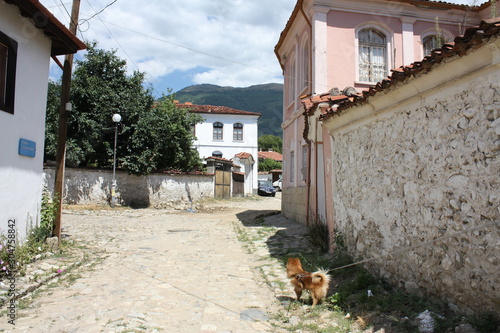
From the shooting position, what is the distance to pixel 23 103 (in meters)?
6.36

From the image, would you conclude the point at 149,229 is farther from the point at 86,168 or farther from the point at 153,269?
the point at 86,168

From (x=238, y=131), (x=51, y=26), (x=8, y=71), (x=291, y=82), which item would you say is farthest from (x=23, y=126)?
(x=238, y=131)

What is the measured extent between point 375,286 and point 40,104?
6262 mm

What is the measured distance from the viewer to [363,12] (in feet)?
38.8

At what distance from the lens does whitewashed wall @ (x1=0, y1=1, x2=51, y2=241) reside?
19.3ft

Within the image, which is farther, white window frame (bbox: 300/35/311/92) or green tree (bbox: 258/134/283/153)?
green tree (bbox: 258/134/283/153)

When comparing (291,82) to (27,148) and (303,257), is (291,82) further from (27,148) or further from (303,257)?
(27,148)

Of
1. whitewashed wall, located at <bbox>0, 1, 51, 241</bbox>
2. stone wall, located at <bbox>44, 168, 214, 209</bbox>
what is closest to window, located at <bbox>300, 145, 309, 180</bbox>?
whitewashed wall, located at <bbox>0, 1, 51, 241</bbox>

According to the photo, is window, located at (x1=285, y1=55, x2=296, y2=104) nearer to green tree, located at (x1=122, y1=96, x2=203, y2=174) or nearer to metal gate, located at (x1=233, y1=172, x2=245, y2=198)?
green tree, located at (x1=122, y1=96, x2=203, y2=174)

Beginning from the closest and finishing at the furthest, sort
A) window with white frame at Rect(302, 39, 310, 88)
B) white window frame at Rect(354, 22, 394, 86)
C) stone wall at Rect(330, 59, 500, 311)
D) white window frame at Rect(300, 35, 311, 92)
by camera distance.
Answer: stone wall at Rect(330, 59, 500, 311), white window frame at Rect(354, 22, 394, 86), white window frame at Rect(300, 35, 311, 92), window with white frame at Rect(302, 39, 310, 88)

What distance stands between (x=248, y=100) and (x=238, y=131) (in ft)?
475

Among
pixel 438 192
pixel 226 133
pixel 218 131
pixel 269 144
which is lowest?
pixel 438 192

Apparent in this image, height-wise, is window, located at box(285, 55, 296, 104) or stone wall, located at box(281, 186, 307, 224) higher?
window, located at box(285, 55, 296, 104)

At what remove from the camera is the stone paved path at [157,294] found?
409 centimetres
